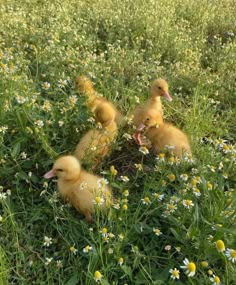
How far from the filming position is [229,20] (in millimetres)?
5805

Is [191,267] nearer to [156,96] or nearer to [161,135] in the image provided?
[161,135]

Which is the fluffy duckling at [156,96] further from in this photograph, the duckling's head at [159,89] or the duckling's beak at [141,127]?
the duckling's beak at [141,127]

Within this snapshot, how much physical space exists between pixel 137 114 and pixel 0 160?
1140mm

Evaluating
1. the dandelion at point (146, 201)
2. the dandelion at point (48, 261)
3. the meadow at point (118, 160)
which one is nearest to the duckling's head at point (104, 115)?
the meadow at point (118, 160)

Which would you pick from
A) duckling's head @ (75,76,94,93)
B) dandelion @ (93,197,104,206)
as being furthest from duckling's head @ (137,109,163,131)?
dandelion @ (93,197,104,206)

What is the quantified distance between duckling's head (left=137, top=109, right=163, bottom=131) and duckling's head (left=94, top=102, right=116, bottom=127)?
28 centimetres

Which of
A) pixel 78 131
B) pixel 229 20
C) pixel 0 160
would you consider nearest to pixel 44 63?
pixel 78 131

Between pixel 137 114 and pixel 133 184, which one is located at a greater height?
pixel 137 114

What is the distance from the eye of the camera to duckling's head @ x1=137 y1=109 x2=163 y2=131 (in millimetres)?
3263

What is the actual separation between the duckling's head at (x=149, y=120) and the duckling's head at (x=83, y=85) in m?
0.61

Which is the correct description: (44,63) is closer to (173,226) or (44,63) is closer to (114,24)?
(114,24)

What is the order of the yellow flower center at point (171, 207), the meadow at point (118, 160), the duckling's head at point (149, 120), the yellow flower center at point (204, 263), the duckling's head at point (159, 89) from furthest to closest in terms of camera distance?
the duckling's head at point (159, 89) → the duckling's head at point (149, 120) → the yellow flower center at point (171, 207) → the meadow at point (118, 160) → the yellow flower center at point (204, 263)

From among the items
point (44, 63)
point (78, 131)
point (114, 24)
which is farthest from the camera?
point (114, 24)

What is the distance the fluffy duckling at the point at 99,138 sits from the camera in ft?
9.81
